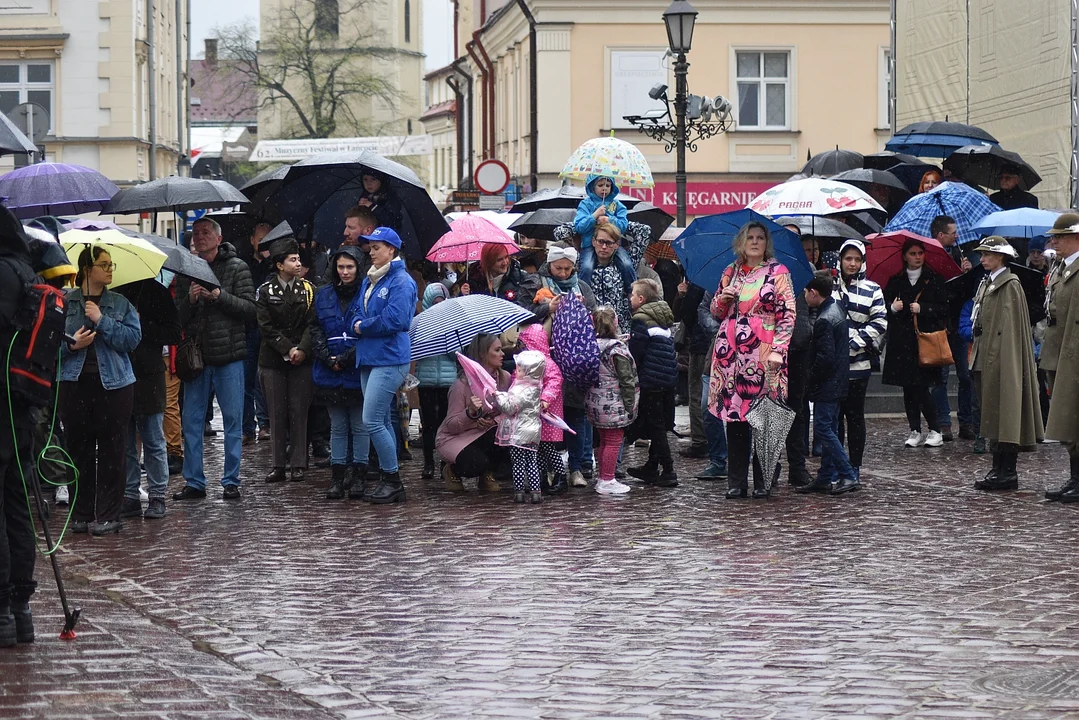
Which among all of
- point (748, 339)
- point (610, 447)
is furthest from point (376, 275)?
point (748, 339)

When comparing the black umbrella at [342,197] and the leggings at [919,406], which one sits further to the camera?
the leggings at [919,406]

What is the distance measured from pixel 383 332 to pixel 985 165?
945 cm

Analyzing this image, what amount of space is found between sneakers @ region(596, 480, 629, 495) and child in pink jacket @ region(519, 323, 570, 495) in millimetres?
268

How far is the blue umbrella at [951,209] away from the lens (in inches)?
623

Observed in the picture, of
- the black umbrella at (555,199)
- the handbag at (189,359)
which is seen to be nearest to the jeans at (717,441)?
the handbag at (189,359)

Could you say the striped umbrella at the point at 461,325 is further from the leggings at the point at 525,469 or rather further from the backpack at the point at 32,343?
the backpack at the point at 32,343

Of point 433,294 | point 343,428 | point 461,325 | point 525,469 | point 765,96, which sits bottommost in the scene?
point 525,469

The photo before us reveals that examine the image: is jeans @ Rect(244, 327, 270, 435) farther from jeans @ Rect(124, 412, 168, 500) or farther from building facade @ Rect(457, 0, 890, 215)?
building facade @ Rect(457, 0, 890, 215)

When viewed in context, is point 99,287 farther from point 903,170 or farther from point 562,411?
point 903,170

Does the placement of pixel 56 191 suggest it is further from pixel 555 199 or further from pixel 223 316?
pixel 555 199

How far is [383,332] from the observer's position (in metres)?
11.2

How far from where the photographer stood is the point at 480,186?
27297mm

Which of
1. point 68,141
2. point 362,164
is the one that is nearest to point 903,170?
point 362,164

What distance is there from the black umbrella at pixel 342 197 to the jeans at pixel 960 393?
5055 mm
